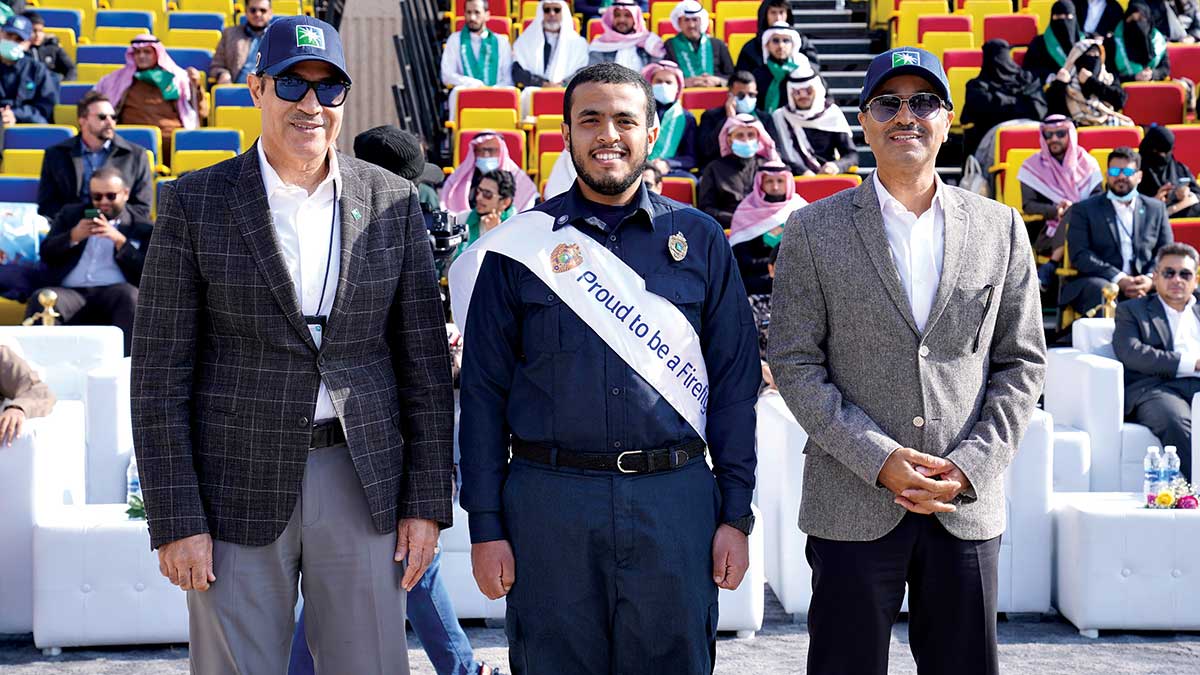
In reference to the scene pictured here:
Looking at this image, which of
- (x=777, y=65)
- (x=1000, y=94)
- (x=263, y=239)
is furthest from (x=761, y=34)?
(x=263, y=239)

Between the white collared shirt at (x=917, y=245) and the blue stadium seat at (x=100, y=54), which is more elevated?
the blue stadium seat at (x=100, y=54)

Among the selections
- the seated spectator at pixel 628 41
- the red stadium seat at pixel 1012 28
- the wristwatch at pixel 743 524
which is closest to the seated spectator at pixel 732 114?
the seated spectator at pixel 628 41

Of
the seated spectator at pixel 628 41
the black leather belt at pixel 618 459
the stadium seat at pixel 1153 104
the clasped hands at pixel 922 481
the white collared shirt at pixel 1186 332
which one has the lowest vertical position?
the clasped hands at pixel 922 481

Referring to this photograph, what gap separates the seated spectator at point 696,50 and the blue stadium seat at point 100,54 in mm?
3754

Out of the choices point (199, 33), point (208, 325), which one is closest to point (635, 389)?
point (208, 325)

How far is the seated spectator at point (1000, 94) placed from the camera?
9328mm

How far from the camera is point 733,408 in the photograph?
8.46ft

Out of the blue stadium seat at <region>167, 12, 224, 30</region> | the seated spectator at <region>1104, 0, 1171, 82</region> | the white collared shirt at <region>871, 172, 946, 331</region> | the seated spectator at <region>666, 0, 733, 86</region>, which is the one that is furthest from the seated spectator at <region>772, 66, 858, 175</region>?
the white collared shirt at <region>871, 172, 946, 331</region>

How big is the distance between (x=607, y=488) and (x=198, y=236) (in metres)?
0.82

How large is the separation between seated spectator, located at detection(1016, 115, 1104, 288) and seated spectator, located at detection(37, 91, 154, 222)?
4.89 metres

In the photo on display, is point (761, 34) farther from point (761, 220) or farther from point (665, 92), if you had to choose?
point (761, 220)

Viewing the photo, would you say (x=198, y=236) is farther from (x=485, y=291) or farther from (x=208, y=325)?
(x=485, y=291)

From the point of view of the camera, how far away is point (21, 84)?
8.88 metres

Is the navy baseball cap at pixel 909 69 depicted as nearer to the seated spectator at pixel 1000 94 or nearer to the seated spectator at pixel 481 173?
the seated spectator at pixel 481 173
